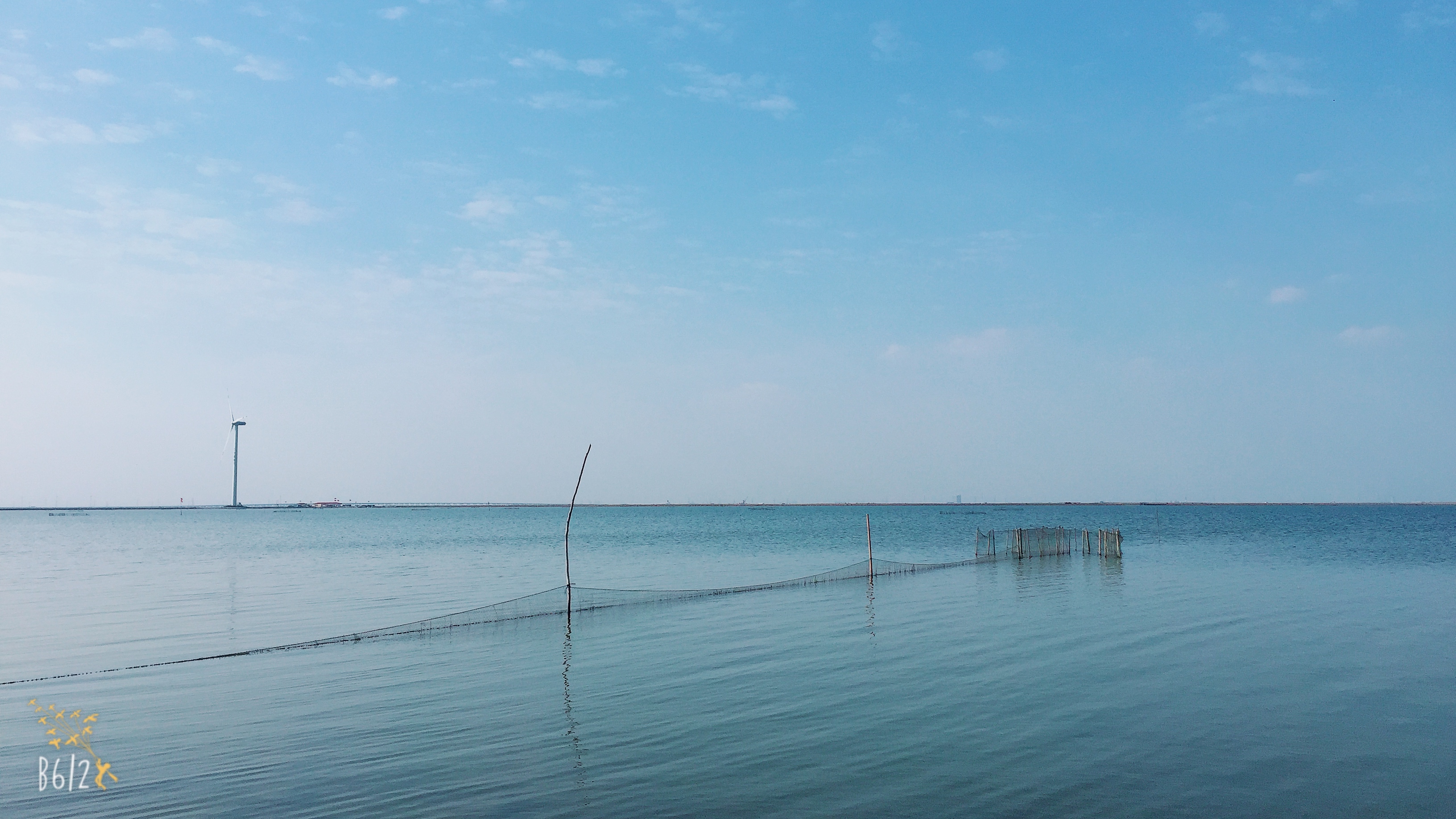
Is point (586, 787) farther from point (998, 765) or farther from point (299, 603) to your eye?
point (299, 603)

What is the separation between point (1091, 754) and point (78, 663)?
2190cm

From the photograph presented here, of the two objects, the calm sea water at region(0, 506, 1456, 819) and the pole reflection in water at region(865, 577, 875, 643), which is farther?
the pole reflection in water at region(865, 577, 875, 643)

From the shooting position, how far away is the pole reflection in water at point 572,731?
10.8 metres

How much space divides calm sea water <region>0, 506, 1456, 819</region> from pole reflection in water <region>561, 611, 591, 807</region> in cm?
6

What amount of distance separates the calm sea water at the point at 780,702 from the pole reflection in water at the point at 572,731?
0.21ft

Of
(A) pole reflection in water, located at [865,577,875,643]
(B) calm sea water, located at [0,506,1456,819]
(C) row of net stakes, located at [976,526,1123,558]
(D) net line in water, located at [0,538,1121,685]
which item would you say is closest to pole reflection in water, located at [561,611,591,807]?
(B) calm sea water, located at [0,506,1456,819]

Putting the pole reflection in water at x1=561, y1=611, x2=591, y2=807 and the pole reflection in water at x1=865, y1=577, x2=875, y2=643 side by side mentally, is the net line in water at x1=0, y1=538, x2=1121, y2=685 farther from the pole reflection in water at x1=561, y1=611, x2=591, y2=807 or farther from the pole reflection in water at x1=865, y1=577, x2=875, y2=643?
the pole reflection in water at x1=561, y1=611, x2=591, y2=807

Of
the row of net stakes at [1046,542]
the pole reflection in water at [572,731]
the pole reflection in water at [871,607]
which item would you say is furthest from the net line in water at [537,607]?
the row of net stakes at [1046,542]

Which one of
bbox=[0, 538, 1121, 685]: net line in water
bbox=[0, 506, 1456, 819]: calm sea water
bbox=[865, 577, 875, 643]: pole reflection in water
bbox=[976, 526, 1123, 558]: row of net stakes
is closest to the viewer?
bbox=[0, 506, 1456, 819]: calm sea water

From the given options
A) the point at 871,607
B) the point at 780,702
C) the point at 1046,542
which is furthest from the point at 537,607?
the point at 1046,542

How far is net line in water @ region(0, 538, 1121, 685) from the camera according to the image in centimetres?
2069

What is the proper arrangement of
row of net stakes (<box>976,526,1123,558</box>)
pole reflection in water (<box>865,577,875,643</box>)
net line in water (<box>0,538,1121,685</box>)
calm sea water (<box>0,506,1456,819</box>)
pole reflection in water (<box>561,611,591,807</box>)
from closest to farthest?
calm sea water (<box>0,506,1456,819</box>), pole reflection in water (<box>561,611,591,807</box>), net line in water (<box>0,538,1121,685</box>), pole reflection in water (<box>865,577,875,643</box>), row of net stakes (<box>976,526,1123,558</box>)

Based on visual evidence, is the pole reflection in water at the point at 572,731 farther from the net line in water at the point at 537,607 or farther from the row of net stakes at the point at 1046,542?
the row of net stakes at the point at 1046,542

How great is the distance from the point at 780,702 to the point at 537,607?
13.8 meters
